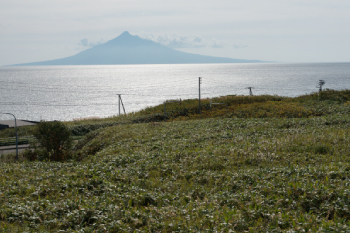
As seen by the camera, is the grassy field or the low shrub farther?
the low shrub

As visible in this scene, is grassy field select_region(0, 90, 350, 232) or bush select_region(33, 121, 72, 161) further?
bush select_region(33, 121, 72, 161)

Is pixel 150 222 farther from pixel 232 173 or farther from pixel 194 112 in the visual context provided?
pixel 194 112

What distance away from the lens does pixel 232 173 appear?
1329 centimetres

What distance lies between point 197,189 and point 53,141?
15.3m

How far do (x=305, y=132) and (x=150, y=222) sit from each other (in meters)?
15.9

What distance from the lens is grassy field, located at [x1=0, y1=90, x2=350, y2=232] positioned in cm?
858

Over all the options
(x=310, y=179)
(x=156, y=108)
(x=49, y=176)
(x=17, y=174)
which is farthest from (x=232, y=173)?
(x=156, y=108)


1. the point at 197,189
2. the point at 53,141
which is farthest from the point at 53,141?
the point at 197,189

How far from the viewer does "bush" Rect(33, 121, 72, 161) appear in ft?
76.2

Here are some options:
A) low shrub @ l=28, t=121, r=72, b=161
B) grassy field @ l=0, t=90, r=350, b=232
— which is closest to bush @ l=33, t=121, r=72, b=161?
low shrub @ l=28, t=121, r=72, b=161

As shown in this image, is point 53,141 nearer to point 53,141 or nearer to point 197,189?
point 53,141

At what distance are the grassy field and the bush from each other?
404 cm

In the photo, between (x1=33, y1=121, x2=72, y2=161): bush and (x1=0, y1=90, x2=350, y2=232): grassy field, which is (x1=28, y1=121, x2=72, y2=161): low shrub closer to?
(x1=33, y1=121, x2=72, y2=161): bush

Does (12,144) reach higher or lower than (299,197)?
lower
